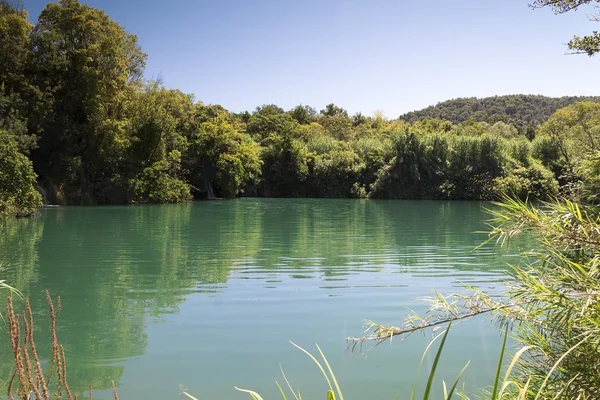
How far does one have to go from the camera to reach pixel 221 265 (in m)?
9.18

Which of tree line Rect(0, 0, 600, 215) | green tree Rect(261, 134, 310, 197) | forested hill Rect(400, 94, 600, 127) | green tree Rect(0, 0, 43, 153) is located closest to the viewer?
green tree Rect(0, 0, 43, 153)

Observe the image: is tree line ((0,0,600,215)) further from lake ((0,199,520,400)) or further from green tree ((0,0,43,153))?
lake ((0,199,520,400))

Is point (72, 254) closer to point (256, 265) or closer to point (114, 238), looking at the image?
point (114, 238)

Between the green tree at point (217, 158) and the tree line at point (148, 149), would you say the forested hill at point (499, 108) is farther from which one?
the green tree at point (217, 158)

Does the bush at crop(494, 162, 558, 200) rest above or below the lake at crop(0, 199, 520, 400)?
above

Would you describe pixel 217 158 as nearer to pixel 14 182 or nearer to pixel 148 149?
pixel 148 149

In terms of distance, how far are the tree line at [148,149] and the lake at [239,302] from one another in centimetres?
827

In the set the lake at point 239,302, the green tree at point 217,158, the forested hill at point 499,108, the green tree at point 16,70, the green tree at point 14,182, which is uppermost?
the forested hill at point 499,108

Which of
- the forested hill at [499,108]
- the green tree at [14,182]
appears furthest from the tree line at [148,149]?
the forested hill at [499,108]

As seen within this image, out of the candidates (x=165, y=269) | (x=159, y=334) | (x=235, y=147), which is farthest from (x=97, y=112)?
(x=159, y=334)

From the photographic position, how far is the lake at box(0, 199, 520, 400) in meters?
4.10

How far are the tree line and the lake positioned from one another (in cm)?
827

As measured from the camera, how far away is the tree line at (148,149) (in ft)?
77.4

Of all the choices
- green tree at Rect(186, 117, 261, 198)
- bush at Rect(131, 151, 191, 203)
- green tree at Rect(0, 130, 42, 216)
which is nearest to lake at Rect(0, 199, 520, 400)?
green tree at Rect(0, 130, 42, 216)
